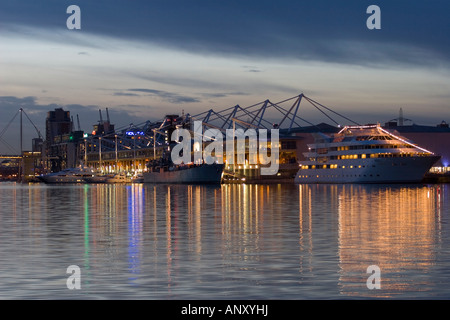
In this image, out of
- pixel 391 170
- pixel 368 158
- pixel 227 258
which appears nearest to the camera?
pixel 227 258

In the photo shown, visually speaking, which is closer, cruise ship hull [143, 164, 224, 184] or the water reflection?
the water reflection

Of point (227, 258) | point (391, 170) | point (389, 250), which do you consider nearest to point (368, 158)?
point (391, 170)

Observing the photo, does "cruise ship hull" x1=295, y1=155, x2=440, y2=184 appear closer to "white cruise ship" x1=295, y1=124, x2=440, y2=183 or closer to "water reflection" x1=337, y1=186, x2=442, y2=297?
"white cruise ship" x1=295, y1=124, x2=440, y2=183

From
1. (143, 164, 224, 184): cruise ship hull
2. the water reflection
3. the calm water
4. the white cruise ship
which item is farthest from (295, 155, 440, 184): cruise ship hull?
the calm water

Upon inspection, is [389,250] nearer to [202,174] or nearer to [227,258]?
[227,258]

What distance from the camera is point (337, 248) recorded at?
24984 mm

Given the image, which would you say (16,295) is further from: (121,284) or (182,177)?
(182,177)

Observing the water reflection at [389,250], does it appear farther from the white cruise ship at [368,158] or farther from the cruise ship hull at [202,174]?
the cruise ship hull at [202,174]

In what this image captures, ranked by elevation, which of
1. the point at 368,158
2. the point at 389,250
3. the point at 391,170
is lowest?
the point at 389,250

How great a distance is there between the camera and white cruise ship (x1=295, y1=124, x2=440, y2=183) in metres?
135

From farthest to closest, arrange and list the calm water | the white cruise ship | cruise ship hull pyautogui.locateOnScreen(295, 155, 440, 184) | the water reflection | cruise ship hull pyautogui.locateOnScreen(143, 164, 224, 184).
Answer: cruise ship hull pyautogui.locateOnScreen(143, 164, 224, 184) → the white cruise ship → cruise ship hull pyautogui.locateOnScreen(295, 155, 440, 184) → the water reflection → the calm water

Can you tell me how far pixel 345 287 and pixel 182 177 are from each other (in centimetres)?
14485

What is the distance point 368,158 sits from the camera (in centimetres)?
13862

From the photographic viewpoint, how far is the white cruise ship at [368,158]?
135 m
